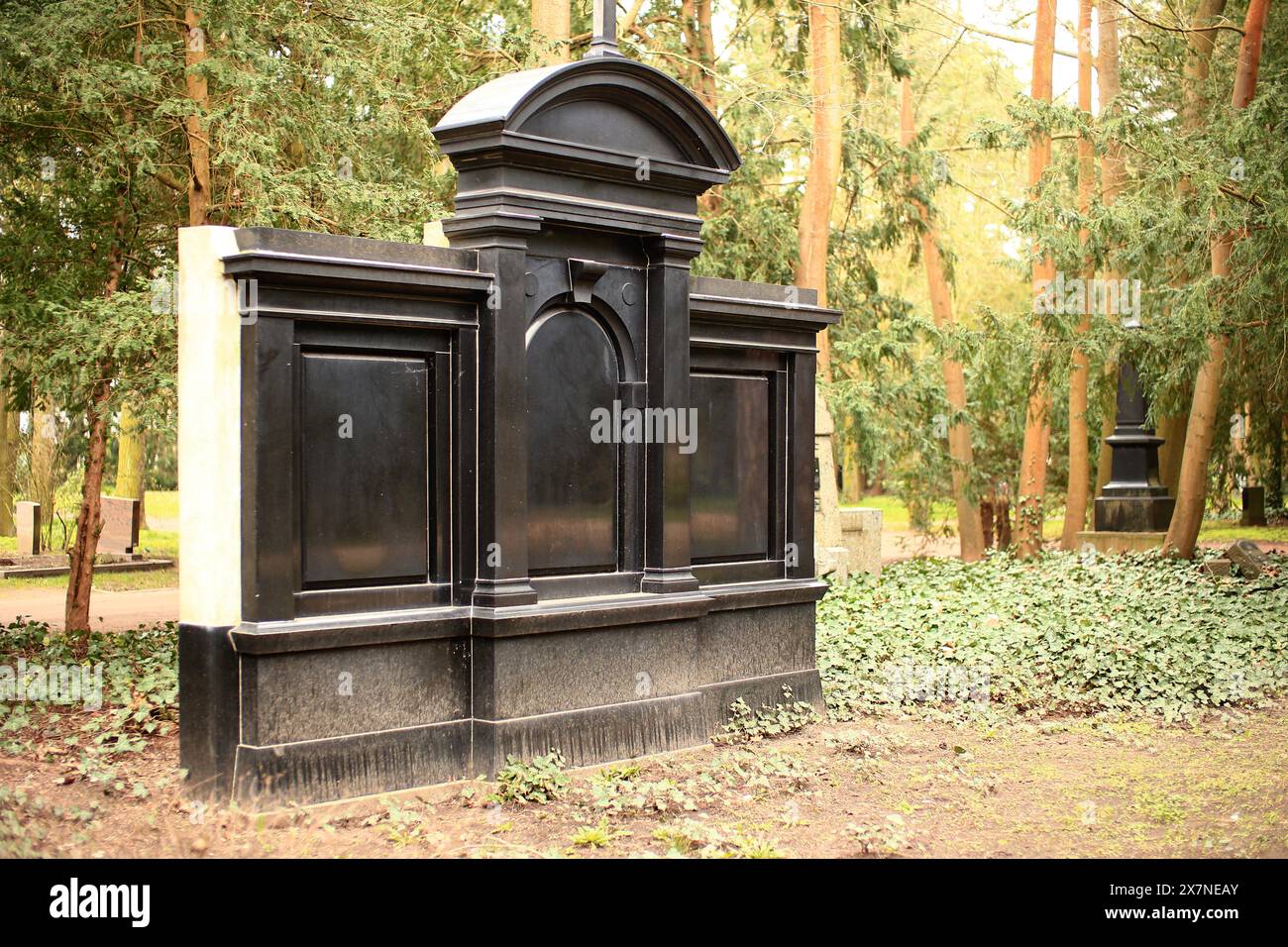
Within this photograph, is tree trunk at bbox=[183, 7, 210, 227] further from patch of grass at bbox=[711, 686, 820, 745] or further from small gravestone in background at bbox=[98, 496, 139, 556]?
small gravestone in background at bbox=[98, 496, 139, 556]

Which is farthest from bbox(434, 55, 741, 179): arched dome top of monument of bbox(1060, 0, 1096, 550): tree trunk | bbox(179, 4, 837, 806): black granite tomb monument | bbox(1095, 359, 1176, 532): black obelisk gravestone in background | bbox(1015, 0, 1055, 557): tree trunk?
bbox(1060, 0, 1096, 550): tree trunk

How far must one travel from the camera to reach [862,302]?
20906 mm

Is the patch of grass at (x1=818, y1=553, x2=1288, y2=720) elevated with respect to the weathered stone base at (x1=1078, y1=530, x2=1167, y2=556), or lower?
lower

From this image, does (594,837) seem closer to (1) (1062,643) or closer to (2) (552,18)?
(1) (1062,643)

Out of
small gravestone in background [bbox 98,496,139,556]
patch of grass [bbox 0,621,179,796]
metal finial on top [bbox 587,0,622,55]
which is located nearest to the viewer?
patch of grass [bbox 0,621,179,796]

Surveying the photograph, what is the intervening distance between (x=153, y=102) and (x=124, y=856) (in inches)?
285

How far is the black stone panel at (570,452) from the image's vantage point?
25.8 ft

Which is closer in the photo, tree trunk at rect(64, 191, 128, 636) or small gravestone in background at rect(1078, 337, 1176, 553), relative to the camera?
tree trunk at rect(64, 191, 128, 636)

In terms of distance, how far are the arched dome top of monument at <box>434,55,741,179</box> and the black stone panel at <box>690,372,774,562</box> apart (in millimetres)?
1485

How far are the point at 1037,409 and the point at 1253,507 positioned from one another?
1353 cm

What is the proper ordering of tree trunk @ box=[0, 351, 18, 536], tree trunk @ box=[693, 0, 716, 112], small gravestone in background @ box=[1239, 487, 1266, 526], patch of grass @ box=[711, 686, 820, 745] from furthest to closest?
small gravestone in background @ box=[1239, 487, 1266, 526], tree trunk @ box=[0, 351, 18, 536], tree trunk @ box=[693, 0, 716, 112], patch of grass @ box=[711, 686, 820, 745]

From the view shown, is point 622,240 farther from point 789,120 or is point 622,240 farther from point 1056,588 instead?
point 789,120

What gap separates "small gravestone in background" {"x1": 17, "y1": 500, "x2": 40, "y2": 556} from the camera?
73.0ft

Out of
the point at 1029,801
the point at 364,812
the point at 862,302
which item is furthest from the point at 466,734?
the point at 862,302
